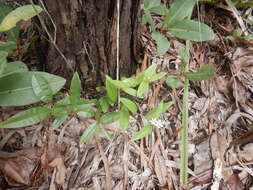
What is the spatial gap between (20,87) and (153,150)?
1.55 feet

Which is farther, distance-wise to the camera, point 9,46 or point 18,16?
point 9,46

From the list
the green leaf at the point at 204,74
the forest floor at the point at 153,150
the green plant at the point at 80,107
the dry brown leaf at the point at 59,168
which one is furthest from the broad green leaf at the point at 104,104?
the green leaf at the point at 204,74

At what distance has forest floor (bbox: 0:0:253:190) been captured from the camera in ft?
2.54

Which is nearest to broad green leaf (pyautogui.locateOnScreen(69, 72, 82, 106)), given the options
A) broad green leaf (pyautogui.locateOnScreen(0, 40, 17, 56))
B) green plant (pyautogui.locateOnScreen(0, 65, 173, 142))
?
green plant (pyautogui.locateOnScreen(0, 65, 173, 142))

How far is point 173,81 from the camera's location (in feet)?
2.96

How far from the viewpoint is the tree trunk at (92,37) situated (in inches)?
24.7

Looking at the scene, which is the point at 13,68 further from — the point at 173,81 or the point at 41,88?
the point at 173,81

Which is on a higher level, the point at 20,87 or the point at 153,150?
the point at 20,87

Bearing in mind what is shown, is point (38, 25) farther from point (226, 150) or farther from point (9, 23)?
point (226, 150)

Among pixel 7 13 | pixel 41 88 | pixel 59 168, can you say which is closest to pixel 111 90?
pixel 41 88

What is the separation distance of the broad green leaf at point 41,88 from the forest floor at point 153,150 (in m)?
0.16

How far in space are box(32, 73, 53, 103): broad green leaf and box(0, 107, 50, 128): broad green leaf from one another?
4cm

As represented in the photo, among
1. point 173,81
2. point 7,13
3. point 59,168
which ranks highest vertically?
point 7,13

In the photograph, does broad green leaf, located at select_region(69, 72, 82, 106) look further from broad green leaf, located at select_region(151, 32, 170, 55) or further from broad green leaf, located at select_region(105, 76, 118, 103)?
broad green leaf, located at select_region(151, 32, 170, 55)
